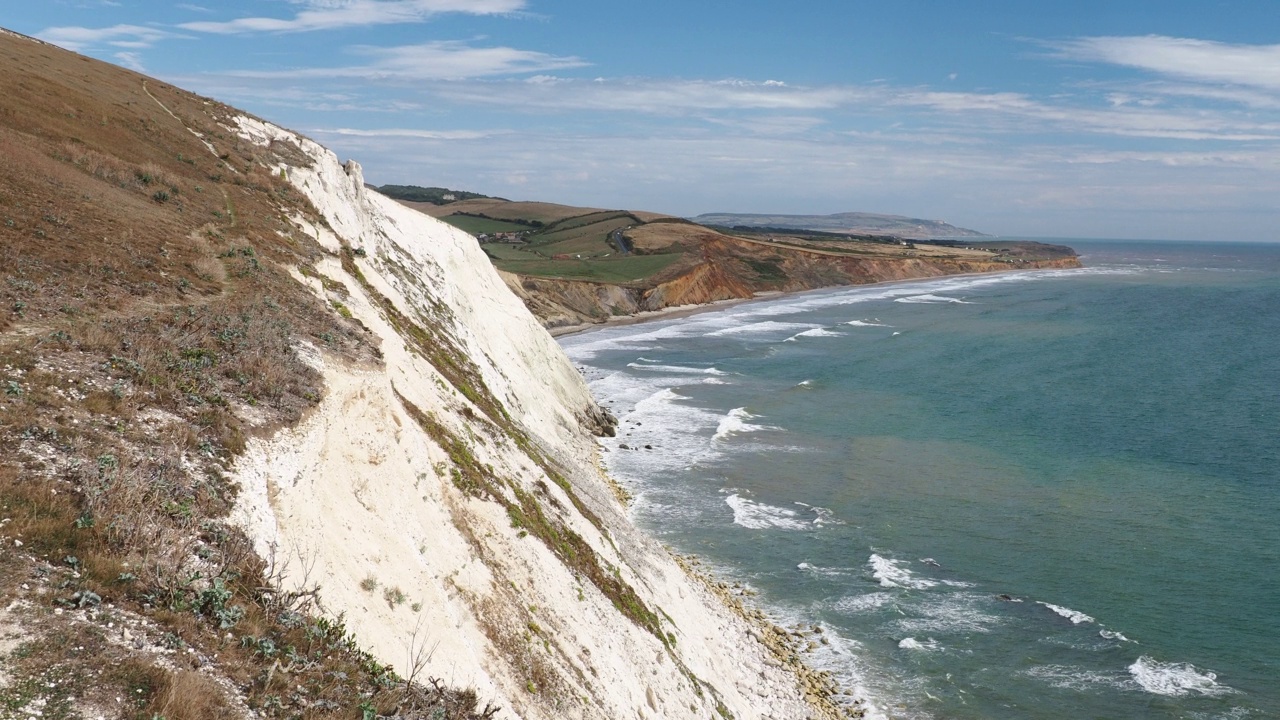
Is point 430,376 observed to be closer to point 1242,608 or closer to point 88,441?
point 88,441

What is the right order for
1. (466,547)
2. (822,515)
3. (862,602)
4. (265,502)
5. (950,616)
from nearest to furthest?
1. (265,502)
2. (466,547)
3. (950,616)
4. (862,602)
5. (822,515)

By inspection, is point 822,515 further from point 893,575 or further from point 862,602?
point 862,602

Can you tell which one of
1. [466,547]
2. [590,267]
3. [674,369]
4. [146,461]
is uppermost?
[590,267]

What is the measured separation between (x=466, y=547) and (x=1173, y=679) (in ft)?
71.7

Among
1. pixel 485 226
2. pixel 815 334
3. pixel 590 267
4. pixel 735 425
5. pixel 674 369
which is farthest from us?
pixel 485 226

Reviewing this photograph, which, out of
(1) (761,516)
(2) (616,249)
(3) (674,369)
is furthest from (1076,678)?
(2) (616,249)

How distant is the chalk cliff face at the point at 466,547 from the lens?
12586 millimetres

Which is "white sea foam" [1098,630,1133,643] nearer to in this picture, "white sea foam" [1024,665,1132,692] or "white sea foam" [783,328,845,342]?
"white sea foam" [1024,665,1132,692]

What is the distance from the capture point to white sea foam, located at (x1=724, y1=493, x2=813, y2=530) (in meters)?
35.5

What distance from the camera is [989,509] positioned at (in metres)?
37.4

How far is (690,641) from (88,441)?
16.4 meters

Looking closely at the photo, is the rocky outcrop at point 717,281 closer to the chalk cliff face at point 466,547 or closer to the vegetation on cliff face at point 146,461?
the chalk cliff face at point 466,547

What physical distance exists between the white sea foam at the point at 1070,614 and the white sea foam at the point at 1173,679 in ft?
7.93

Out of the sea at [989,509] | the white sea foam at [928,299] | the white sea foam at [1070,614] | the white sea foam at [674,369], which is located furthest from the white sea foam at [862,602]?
the white sea foam at [928,299]
